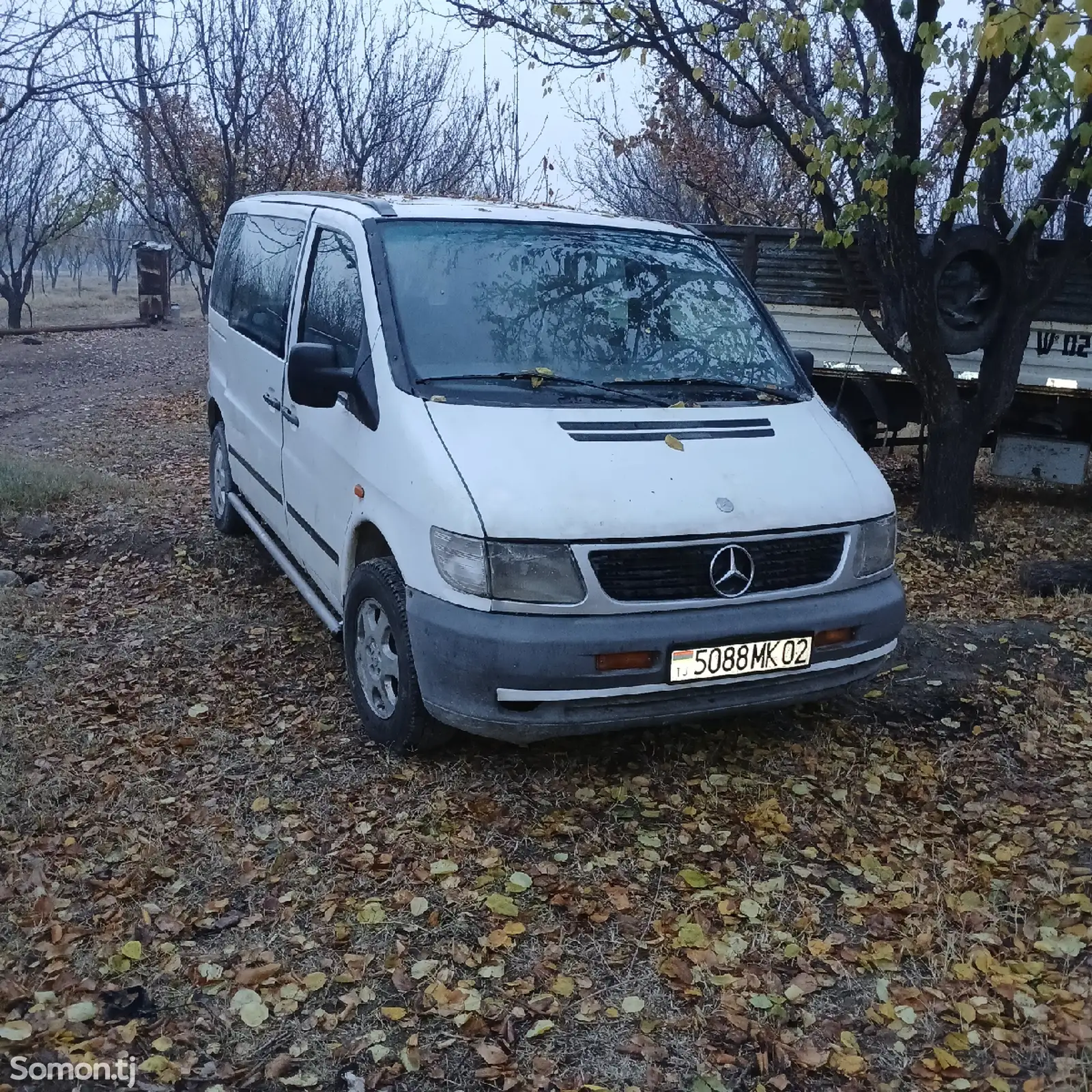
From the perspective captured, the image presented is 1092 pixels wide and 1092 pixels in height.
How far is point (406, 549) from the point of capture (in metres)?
3.64

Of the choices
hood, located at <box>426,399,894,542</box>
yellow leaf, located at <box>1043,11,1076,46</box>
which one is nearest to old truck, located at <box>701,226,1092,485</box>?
hood, located at <box>426,399,894,542</box>

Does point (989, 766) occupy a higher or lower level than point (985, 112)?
lower

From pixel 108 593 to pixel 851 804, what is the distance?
432 centimetres

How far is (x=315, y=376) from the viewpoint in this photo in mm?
4000

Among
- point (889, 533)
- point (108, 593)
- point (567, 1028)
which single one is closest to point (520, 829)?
point (567, 1028)

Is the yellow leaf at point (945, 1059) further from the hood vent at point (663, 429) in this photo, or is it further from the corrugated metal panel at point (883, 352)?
the corrugated metal panel at point (883, 352)

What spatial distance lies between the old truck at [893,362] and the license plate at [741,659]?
16.9 ft

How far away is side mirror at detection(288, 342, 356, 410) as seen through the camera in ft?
13.1

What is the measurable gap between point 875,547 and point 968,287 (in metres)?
4.58

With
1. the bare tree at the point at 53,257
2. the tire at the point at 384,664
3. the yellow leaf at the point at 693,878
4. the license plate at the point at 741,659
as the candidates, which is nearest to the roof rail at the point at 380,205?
the tire at the point at 384,664

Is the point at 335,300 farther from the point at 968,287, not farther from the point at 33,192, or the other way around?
the point at 33,192

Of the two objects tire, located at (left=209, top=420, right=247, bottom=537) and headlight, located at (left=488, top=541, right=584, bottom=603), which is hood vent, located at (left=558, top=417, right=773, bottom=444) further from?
tire, located at (left=209, top=420, right=247, bottom=537)

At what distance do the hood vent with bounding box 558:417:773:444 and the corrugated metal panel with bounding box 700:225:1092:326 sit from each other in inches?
207

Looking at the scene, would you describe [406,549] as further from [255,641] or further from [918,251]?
[918,251]
